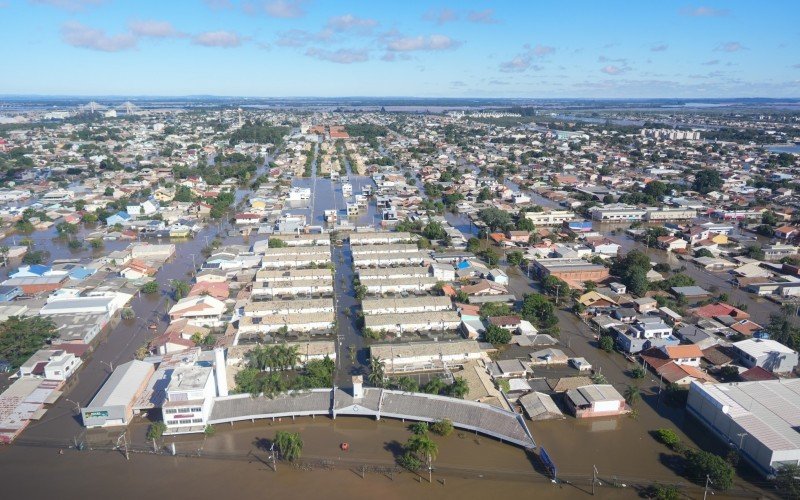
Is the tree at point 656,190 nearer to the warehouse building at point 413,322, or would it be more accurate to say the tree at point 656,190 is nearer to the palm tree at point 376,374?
the warehouse building at point 413,322

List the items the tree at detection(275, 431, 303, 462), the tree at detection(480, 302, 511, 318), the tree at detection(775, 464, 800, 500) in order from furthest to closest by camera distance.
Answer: the tree at detection(480, 302, 511, 318)
the tree at detection(275, 431, 303, 462)
the tree at detection(775, 464, 800, 500)

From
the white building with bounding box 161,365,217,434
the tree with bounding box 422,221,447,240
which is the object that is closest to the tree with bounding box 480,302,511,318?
the white building with bounding box 161,365,217,434

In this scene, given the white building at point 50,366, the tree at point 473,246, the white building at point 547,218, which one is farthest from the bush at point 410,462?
the white building at point 547,218

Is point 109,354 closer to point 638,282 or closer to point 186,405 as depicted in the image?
point 186,405

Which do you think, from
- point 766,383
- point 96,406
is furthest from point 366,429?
point 766,383

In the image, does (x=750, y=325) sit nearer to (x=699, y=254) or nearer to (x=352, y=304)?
(x=699, y=254)

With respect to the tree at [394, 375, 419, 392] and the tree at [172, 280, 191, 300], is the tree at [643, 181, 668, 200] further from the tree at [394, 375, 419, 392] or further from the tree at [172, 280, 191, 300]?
the tree at [172, 280, 191, 300]
